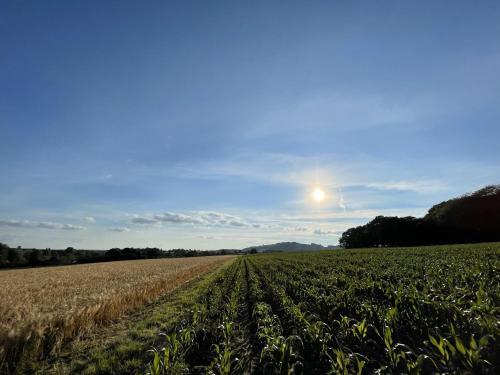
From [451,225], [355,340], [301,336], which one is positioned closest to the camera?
[355,340]

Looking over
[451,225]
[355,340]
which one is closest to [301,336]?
[355,340]

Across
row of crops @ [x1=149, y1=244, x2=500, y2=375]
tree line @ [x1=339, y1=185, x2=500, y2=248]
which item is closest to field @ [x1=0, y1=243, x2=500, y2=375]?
row of crops @ [x1=149, y1=244, x2=500, y2=375]

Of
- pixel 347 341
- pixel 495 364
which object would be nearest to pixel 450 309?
pixel 347 341

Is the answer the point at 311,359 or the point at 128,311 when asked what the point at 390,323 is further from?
the point at 128,311

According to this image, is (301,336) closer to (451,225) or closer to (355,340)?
(355,340)

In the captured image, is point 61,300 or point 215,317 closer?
point 215,317

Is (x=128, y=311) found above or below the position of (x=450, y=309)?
below

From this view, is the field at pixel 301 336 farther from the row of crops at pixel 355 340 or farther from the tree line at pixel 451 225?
the tree line at pixel 451 225

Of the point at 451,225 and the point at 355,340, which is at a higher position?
the point at 451,225

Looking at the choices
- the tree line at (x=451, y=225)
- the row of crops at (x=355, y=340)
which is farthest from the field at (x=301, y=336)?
the tree line at (x=451, y=225)

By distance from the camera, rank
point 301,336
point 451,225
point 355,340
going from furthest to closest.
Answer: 1. point 451,225
2. point 301,336
3. point 355,340

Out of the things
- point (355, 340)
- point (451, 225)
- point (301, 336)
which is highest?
point (451, 225)

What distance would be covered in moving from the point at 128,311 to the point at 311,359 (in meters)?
11.3

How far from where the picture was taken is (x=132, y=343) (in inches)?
379
